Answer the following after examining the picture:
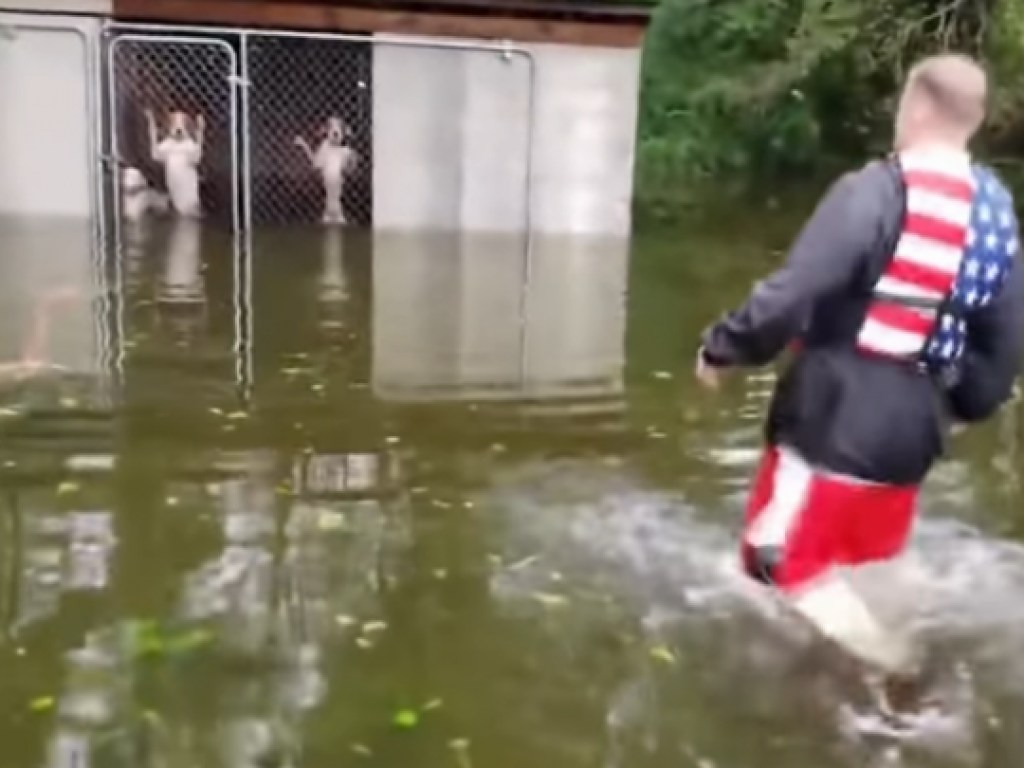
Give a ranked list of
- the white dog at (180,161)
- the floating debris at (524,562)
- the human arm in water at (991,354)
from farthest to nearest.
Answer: the white dog at (180,161), the floating debris at (524,562), the human arm in water at (991,354)

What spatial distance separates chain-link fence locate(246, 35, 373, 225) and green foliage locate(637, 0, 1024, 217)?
380 centimetres

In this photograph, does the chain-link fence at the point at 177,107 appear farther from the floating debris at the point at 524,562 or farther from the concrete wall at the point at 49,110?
the floating debris at the point at 524,562

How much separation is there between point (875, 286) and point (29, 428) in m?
3.72

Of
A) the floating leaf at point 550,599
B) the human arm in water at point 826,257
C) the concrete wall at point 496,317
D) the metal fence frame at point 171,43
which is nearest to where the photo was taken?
the human arm in water at point 826,257

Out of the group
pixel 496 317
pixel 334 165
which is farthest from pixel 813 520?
pixel 334 165

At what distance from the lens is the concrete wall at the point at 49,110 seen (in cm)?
1218

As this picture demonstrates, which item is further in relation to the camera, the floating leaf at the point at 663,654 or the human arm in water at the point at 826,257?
the floating leaf at the point at 663,654

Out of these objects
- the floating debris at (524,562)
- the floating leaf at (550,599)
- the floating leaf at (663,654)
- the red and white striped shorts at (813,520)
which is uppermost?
the red and white striped shorts at (813,520)

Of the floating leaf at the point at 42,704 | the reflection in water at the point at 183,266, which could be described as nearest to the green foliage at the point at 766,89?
the reflection in water at the point at 183,266

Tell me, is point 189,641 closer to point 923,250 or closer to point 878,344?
point 878,344

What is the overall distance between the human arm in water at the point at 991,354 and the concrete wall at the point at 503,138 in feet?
27.1

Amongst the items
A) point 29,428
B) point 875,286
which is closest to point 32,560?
point 29,428

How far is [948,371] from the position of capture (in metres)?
4.35

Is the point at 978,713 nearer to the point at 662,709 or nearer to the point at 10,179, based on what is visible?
the point at 662,709
